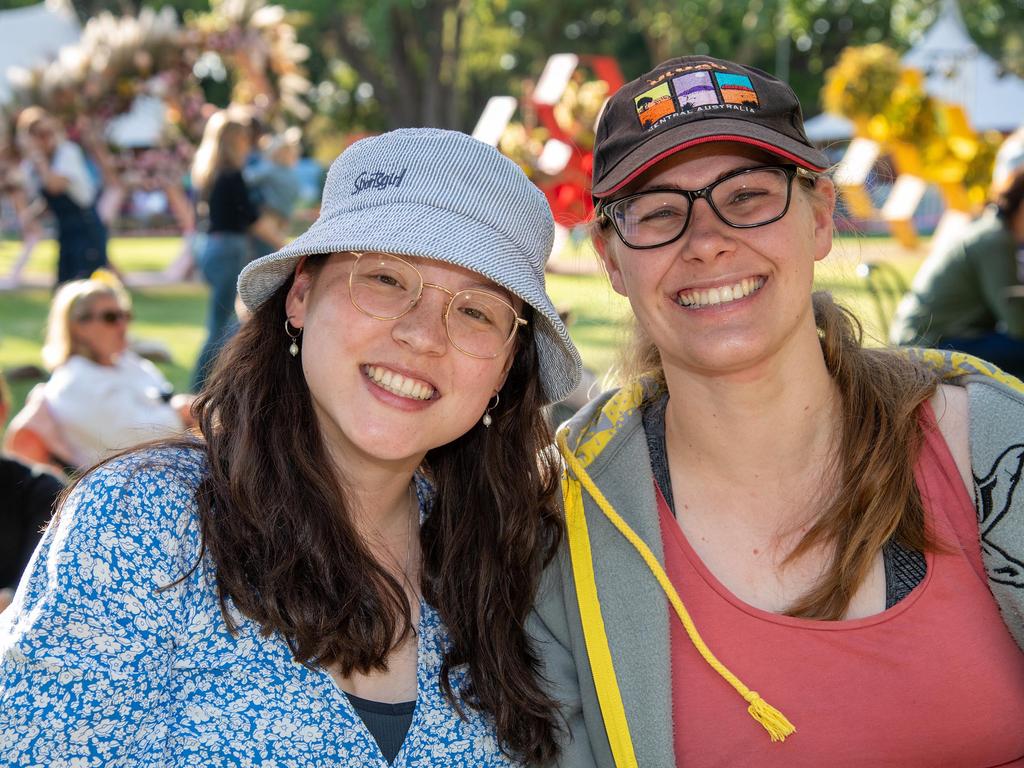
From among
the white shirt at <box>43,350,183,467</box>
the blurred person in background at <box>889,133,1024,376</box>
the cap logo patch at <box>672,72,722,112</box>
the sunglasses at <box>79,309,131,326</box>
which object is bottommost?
the white shirt at <box>43,350,183,467</box>

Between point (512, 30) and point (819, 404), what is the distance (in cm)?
3667

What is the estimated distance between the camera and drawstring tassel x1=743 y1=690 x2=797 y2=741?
2.13 m

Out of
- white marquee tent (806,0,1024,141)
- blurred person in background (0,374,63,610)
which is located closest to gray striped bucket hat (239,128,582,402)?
blurred person in background (0,374,63,610)

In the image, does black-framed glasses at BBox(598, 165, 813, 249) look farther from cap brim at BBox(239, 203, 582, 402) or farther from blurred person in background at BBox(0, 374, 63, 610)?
blurred person in background at BBox(0, 374, 63, 610)

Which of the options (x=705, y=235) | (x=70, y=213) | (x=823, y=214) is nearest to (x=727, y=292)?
(x=705, y=235)

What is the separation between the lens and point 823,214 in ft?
8.05

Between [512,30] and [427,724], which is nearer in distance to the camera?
[427,724]

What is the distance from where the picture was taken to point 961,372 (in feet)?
7.77

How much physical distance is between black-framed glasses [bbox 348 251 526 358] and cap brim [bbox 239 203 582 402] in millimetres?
64

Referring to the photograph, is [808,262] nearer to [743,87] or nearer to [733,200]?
[733,200]

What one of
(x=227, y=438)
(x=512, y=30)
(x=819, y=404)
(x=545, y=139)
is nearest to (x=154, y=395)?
(x=227, y=438)

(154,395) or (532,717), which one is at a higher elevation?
(532,717)

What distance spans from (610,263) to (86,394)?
13.2 feet

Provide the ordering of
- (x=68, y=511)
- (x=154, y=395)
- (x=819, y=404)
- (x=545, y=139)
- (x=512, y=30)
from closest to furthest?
1. (x=68, y=511)
2. (x=819, y=404)
3. (x=154, y=395)
4. (x=545, y=139)
5. (x=512, y=30)
